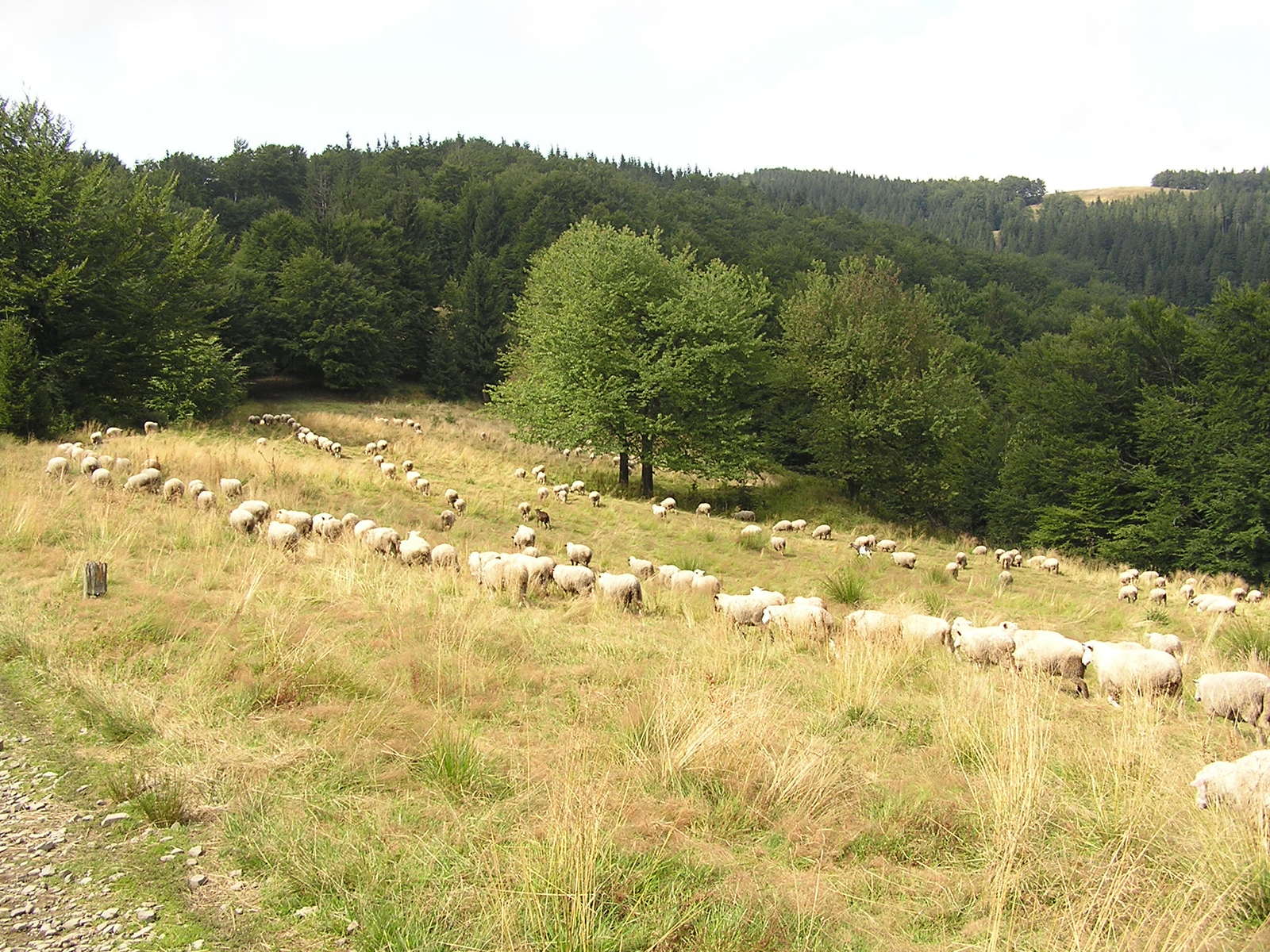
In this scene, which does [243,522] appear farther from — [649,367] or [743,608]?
[649,367]

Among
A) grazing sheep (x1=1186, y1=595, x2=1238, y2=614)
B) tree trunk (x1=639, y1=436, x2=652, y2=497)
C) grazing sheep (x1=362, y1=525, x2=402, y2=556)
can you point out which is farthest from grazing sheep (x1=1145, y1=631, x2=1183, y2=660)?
tree trunk (x1=639, y1=436, x2=652, y2=497)

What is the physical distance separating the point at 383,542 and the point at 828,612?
680 centimetres

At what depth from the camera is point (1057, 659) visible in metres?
7.64

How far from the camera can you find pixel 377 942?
3234mm

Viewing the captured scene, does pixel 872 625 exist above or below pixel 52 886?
below

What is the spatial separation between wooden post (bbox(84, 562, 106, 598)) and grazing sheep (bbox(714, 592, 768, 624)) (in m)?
6.93

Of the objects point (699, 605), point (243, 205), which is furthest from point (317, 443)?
point (243, 205)

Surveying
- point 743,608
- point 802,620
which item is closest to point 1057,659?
point 802,620

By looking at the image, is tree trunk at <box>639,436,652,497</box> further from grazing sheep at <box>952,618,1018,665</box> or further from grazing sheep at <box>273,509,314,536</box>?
grazing sheep at <box>952,618,1018,665</box>

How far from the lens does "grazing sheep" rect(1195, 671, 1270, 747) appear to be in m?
6.39

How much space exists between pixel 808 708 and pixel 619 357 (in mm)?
22423

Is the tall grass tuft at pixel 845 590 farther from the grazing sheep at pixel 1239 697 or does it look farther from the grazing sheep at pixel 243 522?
the grazing sheep at pixel 243 522

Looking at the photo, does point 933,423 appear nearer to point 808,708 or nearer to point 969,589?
point 969,589

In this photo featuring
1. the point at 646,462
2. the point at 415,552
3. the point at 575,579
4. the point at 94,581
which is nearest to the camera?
the point at 94,581
